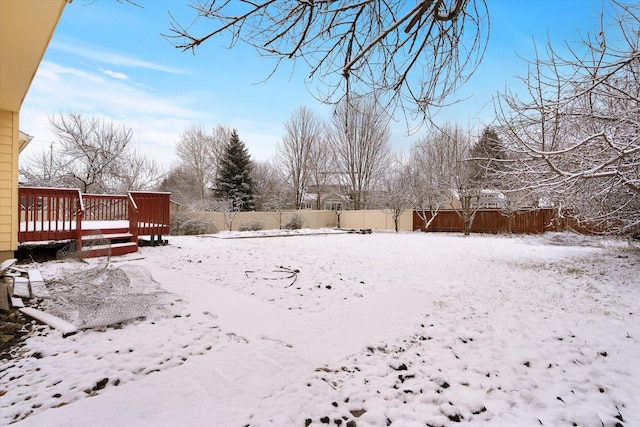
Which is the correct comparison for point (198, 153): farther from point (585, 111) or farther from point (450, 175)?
point (585, 111)

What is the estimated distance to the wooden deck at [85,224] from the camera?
236 inches

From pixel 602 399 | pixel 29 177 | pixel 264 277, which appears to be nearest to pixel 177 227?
pixel 29 177

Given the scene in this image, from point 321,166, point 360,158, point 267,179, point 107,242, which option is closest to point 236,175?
point 267,179

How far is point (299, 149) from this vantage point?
1008 inches

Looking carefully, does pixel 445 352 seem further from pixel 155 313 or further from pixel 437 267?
pixel 437 267

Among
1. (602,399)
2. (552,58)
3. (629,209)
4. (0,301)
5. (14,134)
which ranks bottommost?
(602,399)

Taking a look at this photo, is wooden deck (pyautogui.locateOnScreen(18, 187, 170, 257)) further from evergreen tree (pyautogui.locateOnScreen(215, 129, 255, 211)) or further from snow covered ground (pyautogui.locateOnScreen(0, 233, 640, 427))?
evergreen tree (pyautogui.locateOnScreen(215, 129, 255, 211))

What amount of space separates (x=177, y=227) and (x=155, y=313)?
11311 millimetres

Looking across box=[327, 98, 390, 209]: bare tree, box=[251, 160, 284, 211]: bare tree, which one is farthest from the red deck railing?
box=[251, 160, 284, 211]: bare tree

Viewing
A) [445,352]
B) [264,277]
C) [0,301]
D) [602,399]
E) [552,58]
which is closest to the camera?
[602,399]

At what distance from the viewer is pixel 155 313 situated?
11.3ft

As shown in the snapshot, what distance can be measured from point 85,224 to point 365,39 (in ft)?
25.2

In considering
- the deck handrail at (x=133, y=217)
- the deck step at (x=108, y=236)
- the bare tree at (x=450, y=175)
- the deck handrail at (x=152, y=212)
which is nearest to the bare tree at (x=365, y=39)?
the deck step at (x=108, y=236)

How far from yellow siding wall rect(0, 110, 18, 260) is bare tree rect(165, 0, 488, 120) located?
5.21 metres
